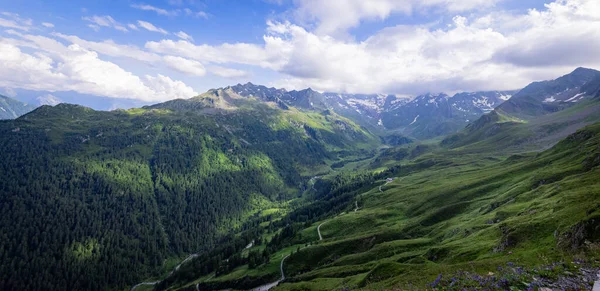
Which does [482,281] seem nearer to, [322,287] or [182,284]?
[322,287]

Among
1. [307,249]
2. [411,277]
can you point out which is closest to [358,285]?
[411,277]

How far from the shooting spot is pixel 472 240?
3479 inches

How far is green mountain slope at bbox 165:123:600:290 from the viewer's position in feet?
147

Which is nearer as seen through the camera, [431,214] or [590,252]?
[590,252]

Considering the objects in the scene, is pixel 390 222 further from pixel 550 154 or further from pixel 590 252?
pixel 590 252

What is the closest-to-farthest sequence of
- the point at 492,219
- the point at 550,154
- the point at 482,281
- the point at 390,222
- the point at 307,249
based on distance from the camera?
the point at 482,281 < the point at 492,219 < the point at 307,249 < the point at 390,222 < the point at 550,154

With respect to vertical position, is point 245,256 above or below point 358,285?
below

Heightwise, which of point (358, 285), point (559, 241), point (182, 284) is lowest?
point (182, 284)

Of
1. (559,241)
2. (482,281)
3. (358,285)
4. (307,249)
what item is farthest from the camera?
(307,249)

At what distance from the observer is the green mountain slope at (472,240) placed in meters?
44.8

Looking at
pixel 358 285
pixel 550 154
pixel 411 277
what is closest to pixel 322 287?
pixel 358 285

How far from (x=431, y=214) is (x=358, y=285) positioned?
98161mm

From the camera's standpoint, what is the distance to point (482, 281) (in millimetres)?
39562

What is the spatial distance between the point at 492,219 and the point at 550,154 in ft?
394
